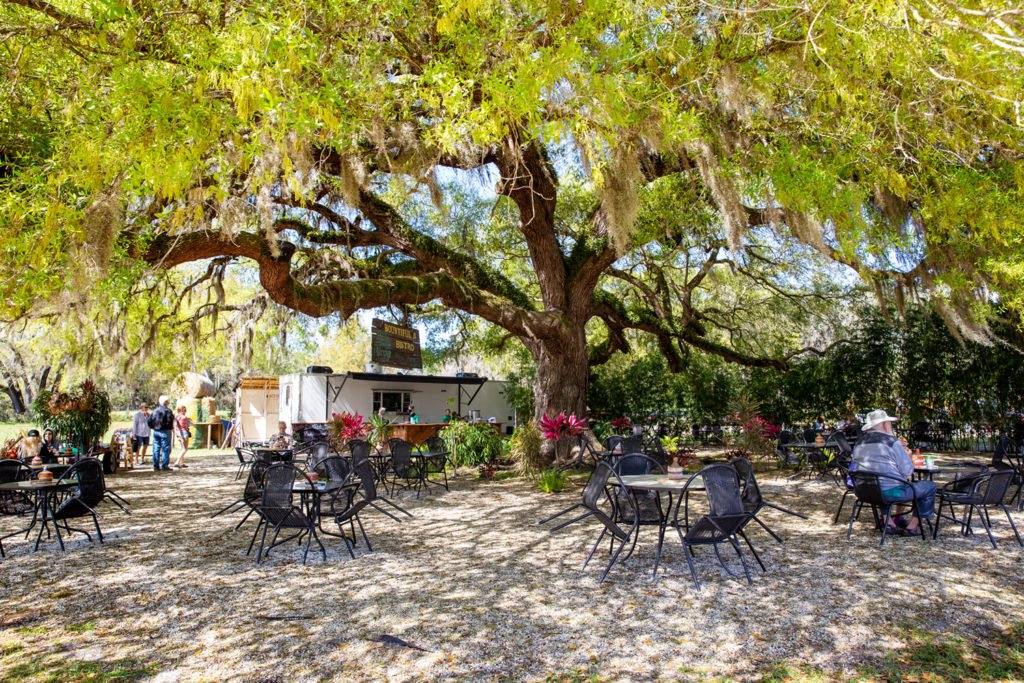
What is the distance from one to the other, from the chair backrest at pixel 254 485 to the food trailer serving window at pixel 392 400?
994 cm

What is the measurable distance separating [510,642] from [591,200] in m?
9.12

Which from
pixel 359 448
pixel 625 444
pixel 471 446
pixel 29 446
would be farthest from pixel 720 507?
pixel 29 446

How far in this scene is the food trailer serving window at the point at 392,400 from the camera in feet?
56.2

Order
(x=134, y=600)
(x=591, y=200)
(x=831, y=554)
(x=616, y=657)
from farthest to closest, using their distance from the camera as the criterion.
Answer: (x=591, y=200) → (x=831, y=554) → (x=134, y=600) → (x=616, y=657)

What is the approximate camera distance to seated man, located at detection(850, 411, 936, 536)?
566cm

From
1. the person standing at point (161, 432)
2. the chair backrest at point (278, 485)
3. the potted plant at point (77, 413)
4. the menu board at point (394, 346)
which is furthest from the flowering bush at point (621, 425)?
the potted plant at point (77, 413)

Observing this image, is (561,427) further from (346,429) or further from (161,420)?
(161,420)

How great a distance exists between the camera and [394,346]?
9430mm

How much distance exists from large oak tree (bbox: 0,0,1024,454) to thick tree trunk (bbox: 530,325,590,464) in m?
1.69

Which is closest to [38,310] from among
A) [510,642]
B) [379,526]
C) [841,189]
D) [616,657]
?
[379,526]

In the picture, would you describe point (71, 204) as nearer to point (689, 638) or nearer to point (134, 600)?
point (134, 600)

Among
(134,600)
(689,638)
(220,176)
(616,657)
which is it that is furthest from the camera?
(134,600)

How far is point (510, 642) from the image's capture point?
3572 millimetres

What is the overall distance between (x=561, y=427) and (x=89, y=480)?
627 cm
